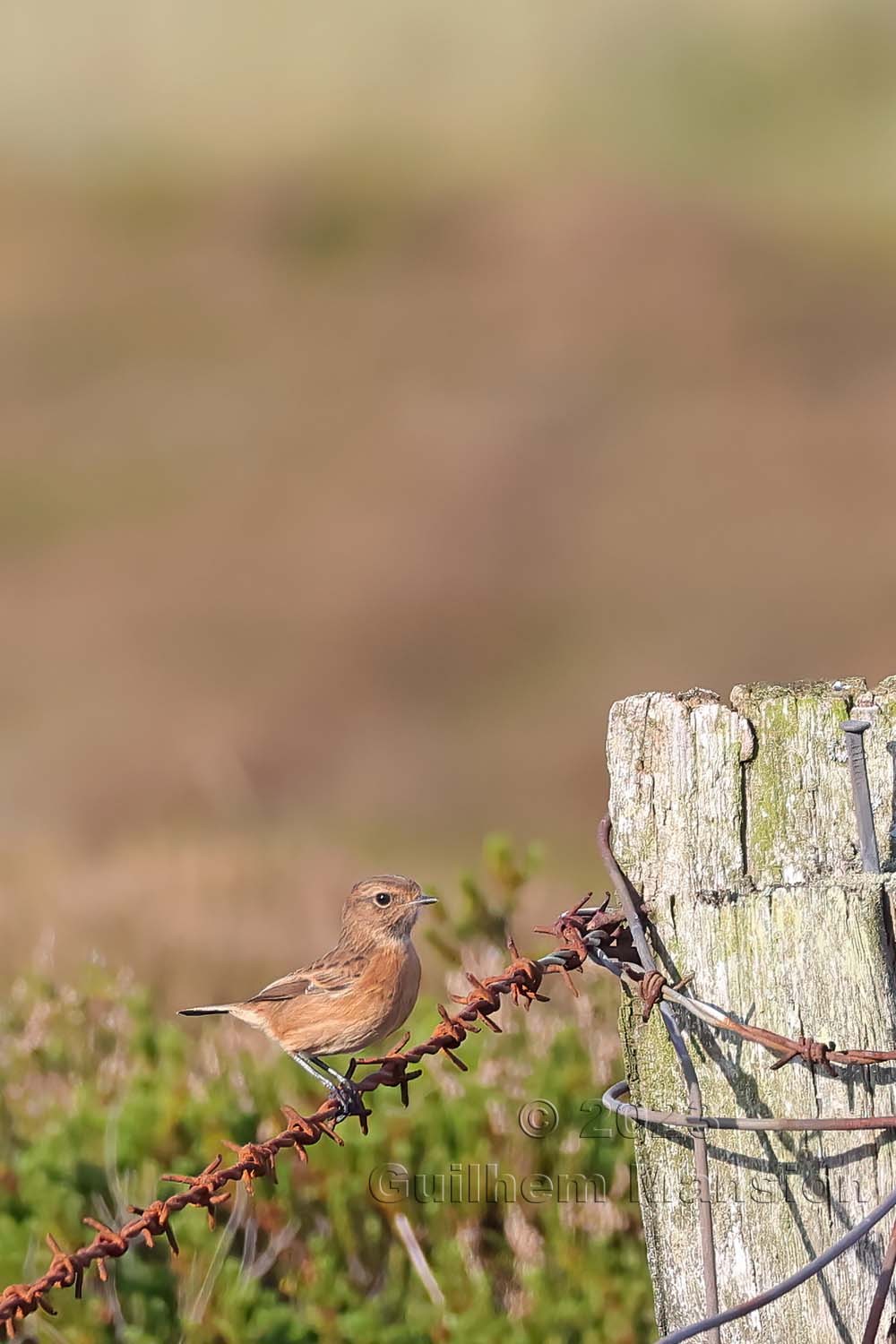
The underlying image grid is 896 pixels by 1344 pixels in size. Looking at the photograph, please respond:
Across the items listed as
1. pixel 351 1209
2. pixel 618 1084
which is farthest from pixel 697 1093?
pixel 351 1209

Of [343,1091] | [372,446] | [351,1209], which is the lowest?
[351,1209]

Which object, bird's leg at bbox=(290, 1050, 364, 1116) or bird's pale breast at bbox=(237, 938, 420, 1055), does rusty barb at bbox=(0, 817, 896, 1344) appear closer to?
bird's leg at bbox=(290, 1050, 364, 1116)

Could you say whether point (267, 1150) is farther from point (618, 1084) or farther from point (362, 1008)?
point (618, 1084)

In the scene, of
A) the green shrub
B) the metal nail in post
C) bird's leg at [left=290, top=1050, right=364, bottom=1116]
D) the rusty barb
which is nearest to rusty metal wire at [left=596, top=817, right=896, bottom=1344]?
the rusty barb

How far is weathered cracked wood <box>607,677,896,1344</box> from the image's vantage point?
2639 mm

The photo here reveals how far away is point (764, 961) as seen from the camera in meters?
2.67

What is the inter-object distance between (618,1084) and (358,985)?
0.70 meters

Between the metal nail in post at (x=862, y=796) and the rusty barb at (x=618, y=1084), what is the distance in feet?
1.01

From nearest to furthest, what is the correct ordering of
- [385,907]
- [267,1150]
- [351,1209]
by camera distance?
[267,1150] → [385,907] → [351,1209]

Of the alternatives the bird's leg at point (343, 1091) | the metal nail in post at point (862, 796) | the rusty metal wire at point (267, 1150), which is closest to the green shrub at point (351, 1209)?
the bird's leg at point (343, 1091)

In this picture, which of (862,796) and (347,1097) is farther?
(347,1097)

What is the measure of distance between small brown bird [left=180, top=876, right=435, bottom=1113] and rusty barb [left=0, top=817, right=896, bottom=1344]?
20 centimetres

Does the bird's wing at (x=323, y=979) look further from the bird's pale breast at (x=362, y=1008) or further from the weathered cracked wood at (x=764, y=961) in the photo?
the weathered cracked wood at (x=764, y=961)

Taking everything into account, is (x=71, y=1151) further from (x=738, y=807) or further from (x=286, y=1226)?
(x=738, y=807)
